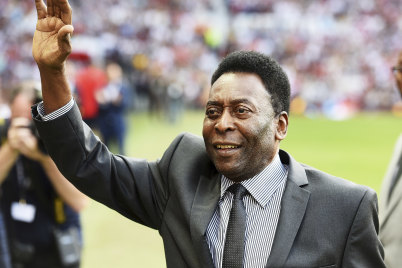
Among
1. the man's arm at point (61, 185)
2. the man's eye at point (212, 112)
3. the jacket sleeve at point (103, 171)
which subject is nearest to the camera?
the jacket sleeve at point (103, 171)

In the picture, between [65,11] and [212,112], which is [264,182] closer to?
[212,112]

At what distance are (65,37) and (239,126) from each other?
729 mm

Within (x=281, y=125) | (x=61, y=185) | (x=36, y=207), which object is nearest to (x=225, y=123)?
(x=281, y=125)

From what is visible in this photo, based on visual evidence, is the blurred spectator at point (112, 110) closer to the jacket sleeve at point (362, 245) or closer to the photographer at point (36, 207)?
the photographer at point (36, 207)

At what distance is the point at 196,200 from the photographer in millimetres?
2471

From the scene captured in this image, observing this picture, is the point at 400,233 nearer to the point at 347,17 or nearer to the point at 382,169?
the point at 382,169

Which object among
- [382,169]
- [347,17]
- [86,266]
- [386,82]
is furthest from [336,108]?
[86,266]

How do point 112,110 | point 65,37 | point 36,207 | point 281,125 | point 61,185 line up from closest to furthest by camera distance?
point 65,37, point 281,125, point 61,185, point 36,207, point 112,110

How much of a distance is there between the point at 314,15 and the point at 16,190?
31934 millimetres

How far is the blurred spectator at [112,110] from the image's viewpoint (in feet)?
40.0

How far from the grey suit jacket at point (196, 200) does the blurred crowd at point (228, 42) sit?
20.5 m

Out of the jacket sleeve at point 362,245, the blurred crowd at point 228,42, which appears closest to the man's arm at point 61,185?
the jacket sleeve at point 362,245

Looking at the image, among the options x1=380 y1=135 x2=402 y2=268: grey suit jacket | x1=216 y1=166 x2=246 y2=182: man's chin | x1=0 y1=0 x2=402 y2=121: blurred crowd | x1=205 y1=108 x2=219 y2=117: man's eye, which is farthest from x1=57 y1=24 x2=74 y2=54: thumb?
x1=0 y1=0 x2=402 y2=121: blurred crowd

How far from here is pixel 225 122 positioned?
7.85 ft
